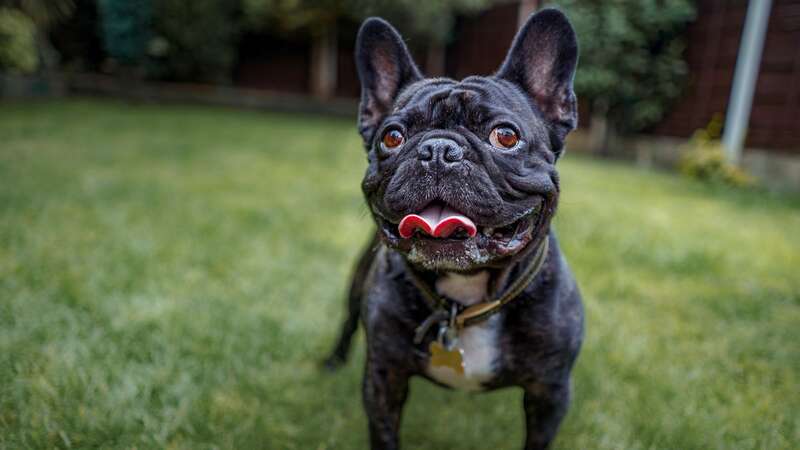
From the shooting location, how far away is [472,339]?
73.2 inches

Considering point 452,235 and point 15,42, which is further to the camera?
point 15,42

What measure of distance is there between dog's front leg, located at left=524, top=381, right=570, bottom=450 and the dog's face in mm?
508

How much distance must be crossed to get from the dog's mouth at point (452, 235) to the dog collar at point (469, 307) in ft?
0.54

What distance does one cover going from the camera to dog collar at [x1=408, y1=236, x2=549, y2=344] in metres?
1.79

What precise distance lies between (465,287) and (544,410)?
508mm

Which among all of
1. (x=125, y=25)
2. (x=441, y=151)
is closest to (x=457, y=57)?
(x=125, y=25)

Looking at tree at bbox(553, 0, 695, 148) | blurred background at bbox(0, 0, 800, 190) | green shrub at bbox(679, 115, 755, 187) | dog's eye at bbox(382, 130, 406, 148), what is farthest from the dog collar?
tree at bbox(553, 0, 695, 148)

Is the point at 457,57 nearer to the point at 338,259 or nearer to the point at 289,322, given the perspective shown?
the point at 338,259

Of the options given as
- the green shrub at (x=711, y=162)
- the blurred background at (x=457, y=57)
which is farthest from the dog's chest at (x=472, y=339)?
the blurred background at (x=457, y=57)

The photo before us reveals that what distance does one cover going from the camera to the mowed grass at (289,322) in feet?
7.64

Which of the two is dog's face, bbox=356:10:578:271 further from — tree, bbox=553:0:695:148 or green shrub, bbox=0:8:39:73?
green shrub, bbox=0:8:39:73

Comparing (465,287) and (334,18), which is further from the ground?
(334,18)

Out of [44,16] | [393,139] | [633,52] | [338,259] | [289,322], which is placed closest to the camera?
[393,139]

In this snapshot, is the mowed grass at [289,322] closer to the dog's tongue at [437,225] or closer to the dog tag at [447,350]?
the dog tag at [447,350]
